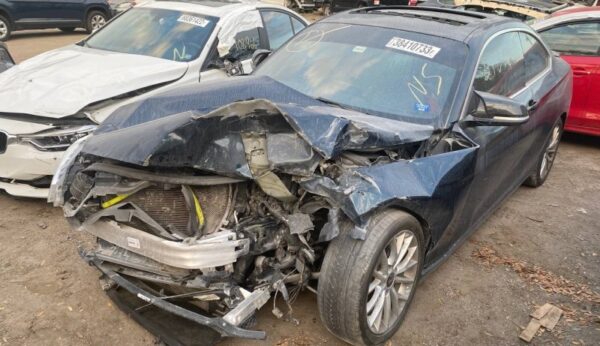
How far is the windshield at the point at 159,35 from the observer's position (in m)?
5.14

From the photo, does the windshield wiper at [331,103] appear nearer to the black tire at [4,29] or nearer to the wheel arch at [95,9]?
the black tire at [4,29]

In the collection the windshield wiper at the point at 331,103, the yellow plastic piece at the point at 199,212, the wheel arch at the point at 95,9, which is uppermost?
the windshield wiper at the point at 331,103

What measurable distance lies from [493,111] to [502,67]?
72 cm

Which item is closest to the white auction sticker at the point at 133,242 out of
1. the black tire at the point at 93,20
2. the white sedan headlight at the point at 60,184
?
the white sedan headlight at the point at 60,184

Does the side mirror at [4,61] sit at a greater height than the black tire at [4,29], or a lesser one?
greater

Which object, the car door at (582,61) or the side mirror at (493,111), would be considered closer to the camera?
the side mirror at (493,111)

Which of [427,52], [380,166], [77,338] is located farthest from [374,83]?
[77,338]

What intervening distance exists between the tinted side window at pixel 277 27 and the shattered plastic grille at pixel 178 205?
144 inches

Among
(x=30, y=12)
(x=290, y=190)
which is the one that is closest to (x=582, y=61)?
(x=290, y=190)

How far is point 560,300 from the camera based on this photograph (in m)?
3.29

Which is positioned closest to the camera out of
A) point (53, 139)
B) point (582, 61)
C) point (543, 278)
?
point (543, 278)

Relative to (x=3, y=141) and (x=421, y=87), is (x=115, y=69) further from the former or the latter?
(x=421, y=87)

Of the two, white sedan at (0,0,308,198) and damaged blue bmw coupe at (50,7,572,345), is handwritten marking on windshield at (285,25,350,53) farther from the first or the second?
white sedan at (0,0,308,198)

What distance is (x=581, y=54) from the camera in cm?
593
